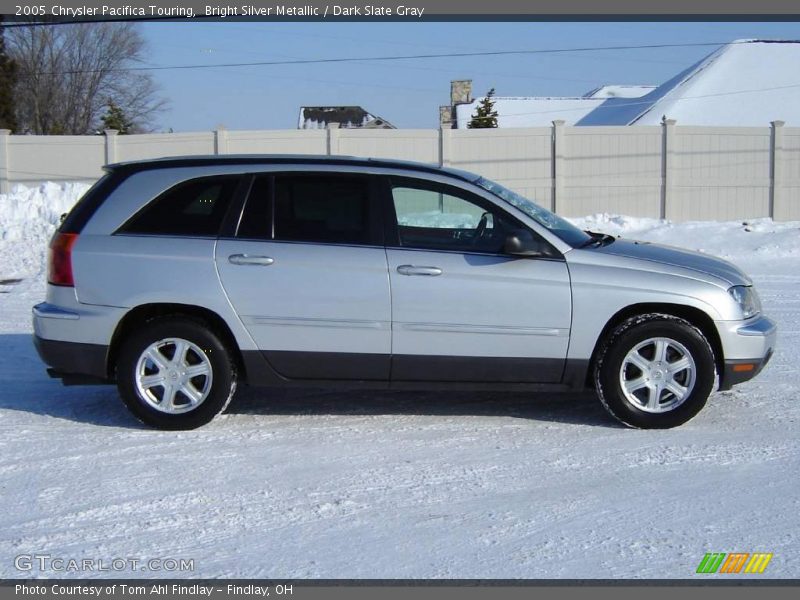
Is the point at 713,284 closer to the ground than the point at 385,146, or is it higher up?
closer to the ground

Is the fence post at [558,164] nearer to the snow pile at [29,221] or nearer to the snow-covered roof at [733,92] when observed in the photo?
the snow-covered roof at [733,92]

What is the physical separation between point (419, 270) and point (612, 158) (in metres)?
16.5

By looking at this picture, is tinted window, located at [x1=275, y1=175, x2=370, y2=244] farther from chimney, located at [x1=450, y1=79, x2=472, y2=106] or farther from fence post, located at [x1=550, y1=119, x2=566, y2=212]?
chimney, located at [x1=450, y1=79, x2=472, y2=106]

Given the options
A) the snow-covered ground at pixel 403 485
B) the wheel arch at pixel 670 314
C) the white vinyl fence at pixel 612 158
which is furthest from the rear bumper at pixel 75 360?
the white vinyl fence at pixel 612 158

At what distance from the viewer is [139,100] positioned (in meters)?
45.0

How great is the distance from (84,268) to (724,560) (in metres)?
4.31

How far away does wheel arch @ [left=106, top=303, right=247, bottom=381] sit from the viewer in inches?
250

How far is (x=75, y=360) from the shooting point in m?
6.39

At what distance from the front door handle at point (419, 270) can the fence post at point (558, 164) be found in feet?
52.8

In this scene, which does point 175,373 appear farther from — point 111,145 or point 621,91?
point 621,91

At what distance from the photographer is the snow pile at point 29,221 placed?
1610 cm

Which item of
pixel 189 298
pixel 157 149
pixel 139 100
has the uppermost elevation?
pixel 139 100

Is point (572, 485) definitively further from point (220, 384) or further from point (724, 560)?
point (220, 384)

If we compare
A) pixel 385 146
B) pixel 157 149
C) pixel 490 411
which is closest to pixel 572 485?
pixel 490 411
